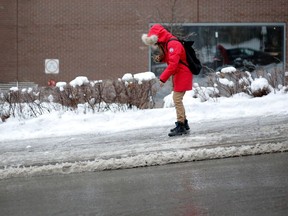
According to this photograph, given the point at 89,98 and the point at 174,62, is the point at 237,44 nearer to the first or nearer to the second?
the point at 89,98

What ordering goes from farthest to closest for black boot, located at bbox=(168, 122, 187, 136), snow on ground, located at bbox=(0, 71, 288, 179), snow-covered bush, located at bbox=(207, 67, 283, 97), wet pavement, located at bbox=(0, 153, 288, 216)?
snow-covered bush, located at bbox=(207, 67, 283, 97)
snow on ground, located at bbox=(0, 71, 288, 179)
black boot, located at bbox=(168, 122, 187, 136)
wet pavement, located at bbox=(0, 153, 288, 216)

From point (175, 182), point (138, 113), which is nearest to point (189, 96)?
point (138, 113)

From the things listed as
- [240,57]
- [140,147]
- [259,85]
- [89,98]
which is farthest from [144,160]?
[240,57]

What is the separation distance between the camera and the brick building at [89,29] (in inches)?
865

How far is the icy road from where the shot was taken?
706 cm

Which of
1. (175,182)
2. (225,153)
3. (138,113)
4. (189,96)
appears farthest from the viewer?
(189,96)

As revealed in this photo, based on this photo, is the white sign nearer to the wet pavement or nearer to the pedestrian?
the pedestrian

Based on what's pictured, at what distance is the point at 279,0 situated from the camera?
22.0 m

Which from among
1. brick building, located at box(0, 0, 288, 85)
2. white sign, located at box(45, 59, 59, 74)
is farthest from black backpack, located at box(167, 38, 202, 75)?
white sign, located at box(45, 59, 59, 74)

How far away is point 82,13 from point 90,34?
0.95 m

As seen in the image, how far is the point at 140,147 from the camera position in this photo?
309 inches

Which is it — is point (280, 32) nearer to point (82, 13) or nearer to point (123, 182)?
point (82, 13)

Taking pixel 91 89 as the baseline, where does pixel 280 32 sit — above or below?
above

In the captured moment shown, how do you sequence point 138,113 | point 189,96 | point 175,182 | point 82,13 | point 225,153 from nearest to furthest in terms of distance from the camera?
1. point 175,182
2. point 225,153
3. point 138,113
4. point 189,96
5. point 82,13
